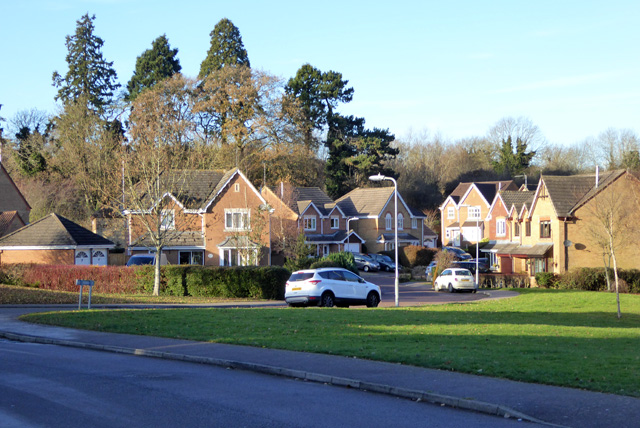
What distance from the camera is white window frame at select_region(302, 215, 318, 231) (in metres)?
70.8

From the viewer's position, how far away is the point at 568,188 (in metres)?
53.8

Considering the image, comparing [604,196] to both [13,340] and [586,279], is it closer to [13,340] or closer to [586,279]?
[586,279]

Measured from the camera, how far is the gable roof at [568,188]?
52.0 m

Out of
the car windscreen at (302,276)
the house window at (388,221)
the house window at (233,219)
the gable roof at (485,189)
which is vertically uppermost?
the gable roof at (485,189)

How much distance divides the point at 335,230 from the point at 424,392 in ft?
212

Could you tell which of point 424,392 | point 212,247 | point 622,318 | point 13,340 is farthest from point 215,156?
point 424,392

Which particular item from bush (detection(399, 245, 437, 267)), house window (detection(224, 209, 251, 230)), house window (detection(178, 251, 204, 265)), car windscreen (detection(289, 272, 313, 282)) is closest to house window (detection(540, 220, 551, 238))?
bush (detection(399, 245, 437, 267))

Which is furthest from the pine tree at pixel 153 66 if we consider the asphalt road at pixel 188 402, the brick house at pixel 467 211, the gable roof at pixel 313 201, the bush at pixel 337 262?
the asphalt road at pixel 188 402

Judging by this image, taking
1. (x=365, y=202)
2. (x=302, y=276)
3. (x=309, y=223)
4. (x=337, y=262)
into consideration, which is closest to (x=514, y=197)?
(x=365, y=202)

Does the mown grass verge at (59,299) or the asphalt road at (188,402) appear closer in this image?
the asphalt road at (188,402)

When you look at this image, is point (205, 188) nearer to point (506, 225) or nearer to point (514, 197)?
point (514, 197)

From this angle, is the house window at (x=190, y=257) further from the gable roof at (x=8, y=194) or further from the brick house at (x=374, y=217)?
the brick house at (x=374, y=217)

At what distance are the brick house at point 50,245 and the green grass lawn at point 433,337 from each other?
20488 mm

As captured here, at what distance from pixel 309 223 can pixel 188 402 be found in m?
61.8
